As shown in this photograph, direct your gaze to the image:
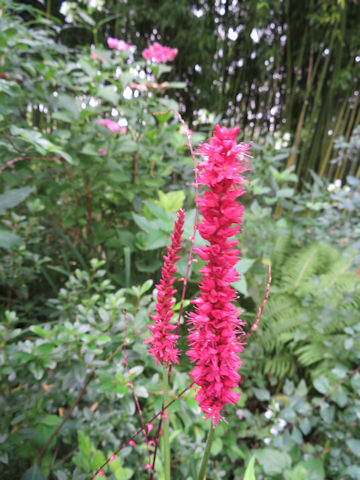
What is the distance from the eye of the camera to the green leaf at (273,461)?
92 centimetres

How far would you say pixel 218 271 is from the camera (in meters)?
0.23

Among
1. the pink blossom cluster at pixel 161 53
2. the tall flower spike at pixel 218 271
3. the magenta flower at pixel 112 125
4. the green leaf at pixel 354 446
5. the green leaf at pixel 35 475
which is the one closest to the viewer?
the tall flower spike at pixel 218 271

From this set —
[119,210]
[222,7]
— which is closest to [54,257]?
[119,210]

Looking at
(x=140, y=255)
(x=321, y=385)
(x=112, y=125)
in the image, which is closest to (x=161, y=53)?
(x=112, y=125)

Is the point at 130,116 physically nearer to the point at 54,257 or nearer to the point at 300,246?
the point at 54,257

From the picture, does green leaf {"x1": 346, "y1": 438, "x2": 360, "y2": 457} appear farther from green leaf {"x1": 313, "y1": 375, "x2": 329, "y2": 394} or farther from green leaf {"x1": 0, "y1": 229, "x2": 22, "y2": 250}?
green leaf {"x1": 0, "y1": 229, "x2": 22, "y2": 250}

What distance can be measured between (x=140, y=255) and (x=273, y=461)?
74cm

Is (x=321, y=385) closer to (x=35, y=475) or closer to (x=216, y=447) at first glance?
(x=216, y=447)

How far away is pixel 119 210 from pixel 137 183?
165mm

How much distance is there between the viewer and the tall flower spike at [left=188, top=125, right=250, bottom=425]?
22 centimetres

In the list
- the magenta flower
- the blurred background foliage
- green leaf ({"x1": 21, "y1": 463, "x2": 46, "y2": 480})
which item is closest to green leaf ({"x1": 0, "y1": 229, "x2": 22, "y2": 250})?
the blurred background foliage

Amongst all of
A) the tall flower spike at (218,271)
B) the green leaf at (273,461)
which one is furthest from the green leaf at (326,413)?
the tall flower spike at (218,271)

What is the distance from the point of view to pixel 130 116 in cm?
137

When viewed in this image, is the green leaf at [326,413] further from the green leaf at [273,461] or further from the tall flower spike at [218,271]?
the tall flower spike at [218,271]
